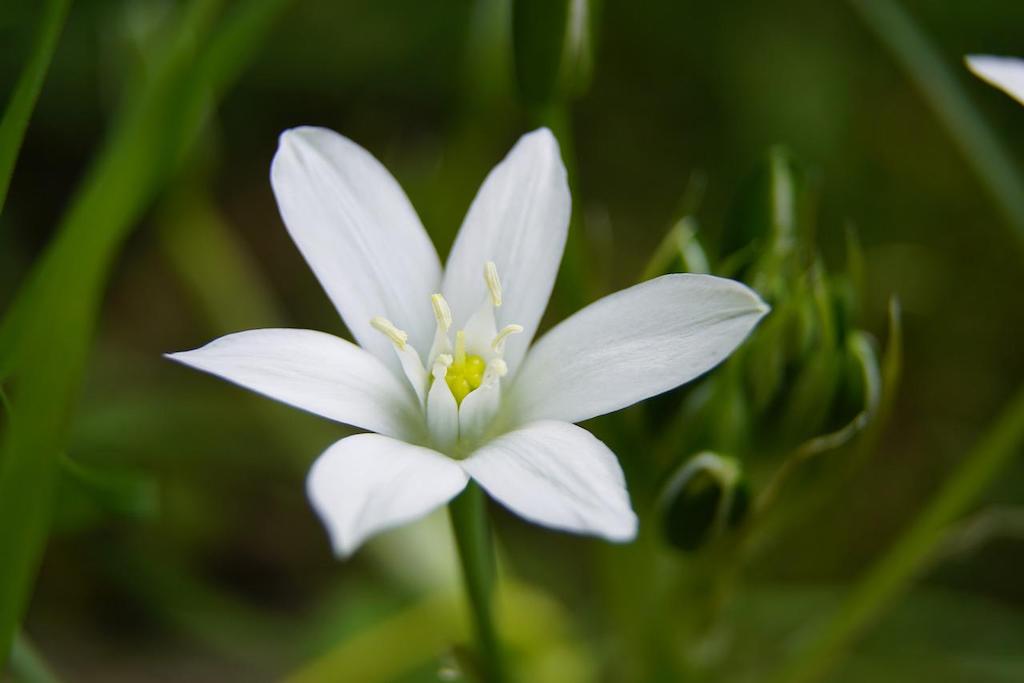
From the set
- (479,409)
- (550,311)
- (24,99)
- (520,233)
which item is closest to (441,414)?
(479,409)

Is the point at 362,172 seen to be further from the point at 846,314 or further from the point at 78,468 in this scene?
the point at 846,314

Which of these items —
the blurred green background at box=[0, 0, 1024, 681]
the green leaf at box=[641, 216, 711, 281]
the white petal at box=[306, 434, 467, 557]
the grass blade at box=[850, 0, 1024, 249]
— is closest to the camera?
the white petal at box=[306, 434, 467, 557]

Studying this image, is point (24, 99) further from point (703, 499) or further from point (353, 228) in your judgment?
point (703, 499)

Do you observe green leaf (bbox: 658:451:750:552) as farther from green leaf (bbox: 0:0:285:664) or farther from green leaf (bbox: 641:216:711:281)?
green leaf (bbox: 0:0:285:664)

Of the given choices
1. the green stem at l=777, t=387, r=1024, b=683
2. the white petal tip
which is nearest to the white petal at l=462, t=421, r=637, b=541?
the white petal tip

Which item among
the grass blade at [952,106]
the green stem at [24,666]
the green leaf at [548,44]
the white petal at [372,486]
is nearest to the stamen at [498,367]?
the white petal at [372,486]

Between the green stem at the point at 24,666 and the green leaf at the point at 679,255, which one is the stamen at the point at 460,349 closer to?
the green leaf at the point at 679,255
